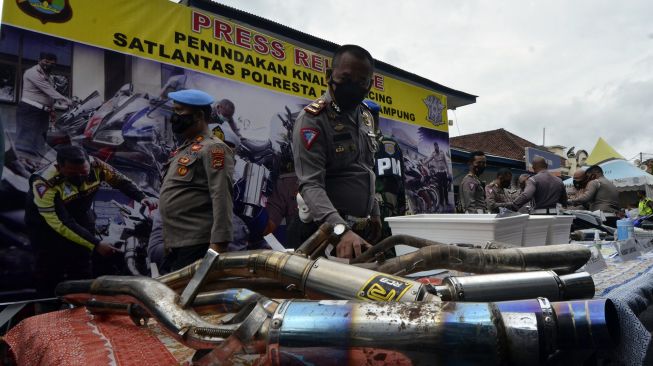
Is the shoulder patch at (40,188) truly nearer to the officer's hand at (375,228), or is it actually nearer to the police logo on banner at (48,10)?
the police logo on banner at (48,10)

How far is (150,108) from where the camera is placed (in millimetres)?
3107

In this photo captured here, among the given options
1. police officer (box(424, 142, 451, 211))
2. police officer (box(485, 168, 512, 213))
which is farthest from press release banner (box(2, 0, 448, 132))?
police officer (box(485, 168, 512, 213))

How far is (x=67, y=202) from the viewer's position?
2.64m

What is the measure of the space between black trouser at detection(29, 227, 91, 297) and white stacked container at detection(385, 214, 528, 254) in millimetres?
2398

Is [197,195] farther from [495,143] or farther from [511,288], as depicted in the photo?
[495,143]

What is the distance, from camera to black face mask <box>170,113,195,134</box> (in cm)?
199

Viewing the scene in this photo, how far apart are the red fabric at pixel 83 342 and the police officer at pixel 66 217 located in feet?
5.62

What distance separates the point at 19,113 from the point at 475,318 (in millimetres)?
3063

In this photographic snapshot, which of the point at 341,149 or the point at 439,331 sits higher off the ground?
the point at 341,149

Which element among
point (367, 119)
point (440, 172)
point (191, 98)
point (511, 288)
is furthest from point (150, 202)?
point (440, 172)

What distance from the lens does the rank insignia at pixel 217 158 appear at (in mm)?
1865

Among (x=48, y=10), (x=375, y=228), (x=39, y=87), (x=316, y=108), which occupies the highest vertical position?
(x=48, y=10)

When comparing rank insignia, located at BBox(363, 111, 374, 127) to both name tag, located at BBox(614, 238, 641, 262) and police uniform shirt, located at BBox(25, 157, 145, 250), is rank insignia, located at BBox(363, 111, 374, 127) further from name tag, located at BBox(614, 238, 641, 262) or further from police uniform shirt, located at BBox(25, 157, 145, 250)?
police uniform shirt, located at BBox(25, 157, 145, 250)

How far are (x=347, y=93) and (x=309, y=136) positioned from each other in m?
0.27
